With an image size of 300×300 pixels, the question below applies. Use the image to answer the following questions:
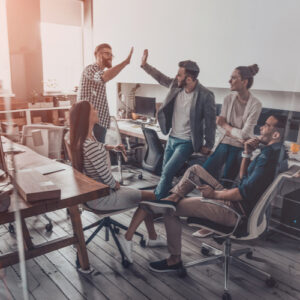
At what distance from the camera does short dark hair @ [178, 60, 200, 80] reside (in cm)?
223

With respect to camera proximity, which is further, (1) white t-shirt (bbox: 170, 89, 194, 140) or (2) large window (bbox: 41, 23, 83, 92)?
(2) large window (bbox: 41, 23, 83, 92)

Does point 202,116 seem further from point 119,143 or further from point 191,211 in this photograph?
point 119,143

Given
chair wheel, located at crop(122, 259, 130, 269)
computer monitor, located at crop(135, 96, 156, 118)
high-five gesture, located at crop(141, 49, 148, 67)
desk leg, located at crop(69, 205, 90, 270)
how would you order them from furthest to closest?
computer monitor, located at crop(135, 96, 156, 118)
high-five gesture, located at crop(141, 49, 148, 67)
chair wheel, located at crop(122, 259, 130, 269)
desk leg, located at crop(69, 205, 90, 270)

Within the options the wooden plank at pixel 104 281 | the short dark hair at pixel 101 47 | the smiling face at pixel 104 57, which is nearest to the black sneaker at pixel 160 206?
the wooden plank at pixel 104 281

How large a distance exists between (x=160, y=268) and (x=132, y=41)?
5.95ft

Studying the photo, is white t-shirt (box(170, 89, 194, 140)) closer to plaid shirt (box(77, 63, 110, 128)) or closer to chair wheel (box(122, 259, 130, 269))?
plaid shirt (box(77, 63, 110, 128))

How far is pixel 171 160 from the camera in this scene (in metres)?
2.43

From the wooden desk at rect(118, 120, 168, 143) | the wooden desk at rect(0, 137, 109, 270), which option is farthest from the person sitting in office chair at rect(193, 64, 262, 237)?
the wooden desk at rect(118, 120, 168, 143)

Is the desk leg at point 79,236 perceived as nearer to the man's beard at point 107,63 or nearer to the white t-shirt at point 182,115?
the white t-shirt at point 182,115

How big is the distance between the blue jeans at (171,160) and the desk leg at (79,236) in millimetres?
583

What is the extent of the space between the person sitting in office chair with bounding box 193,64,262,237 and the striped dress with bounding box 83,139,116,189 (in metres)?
0.66

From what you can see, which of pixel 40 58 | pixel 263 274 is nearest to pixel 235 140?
pixel 263 274

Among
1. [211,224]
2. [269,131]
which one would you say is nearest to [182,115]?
[269,131]

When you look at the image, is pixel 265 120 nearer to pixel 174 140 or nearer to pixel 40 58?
pixel 174 140
